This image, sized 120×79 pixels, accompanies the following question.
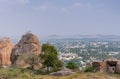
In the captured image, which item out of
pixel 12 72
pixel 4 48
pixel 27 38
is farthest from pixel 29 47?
pixel 12 72

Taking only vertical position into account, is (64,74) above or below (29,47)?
below

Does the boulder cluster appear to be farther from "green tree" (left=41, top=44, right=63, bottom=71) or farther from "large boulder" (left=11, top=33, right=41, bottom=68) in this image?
"green tree" (left=41, top=44, right=63, bottom=71)

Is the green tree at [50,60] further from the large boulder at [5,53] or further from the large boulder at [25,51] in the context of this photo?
the large boulder at [5,53]

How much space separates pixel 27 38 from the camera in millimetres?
52906

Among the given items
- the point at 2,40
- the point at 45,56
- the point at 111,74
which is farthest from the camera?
the point at 2,40

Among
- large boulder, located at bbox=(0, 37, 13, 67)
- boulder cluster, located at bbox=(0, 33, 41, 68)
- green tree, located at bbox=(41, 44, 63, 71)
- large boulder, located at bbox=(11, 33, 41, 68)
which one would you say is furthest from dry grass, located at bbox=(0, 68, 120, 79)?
large boulder, located at bbox=(0, 37, 13, 67)

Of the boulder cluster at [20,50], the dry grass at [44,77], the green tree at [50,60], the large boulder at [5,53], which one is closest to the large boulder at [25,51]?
the boulder cluster at [20,50]

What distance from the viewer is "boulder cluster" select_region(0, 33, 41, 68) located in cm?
4862

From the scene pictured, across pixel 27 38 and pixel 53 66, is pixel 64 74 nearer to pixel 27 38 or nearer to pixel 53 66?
Result: pixel 53 66

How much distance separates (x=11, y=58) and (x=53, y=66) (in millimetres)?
10782

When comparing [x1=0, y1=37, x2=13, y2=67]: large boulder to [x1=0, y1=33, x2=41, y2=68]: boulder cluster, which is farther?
[x1=0, y1=37, x2=13, y2=67]: large boulder

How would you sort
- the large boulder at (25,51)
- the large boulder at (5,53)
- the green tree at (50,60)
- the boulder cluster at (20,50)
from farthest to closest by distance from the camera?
the large boulder at (5,53) < the boulder cluster at (20,50) < the large boulder at (25,51) < the green tree at (50,60)

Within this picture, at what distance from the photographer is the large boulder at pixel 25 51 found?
4746cm

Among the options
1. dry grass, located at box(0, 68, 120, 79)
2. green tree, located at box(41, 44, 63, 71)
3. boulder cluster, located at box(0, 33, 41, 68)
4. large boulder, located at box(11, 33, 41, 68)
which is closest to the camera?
dry grass, located at box(0, 68, 120, 79)
